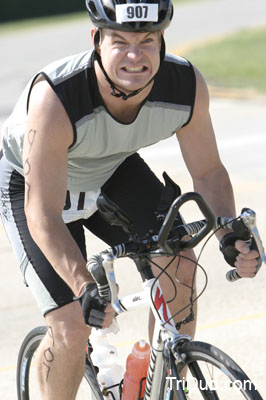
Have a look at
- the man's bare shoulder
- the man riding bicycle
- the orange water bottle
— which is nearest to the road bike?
the man riding bicycle

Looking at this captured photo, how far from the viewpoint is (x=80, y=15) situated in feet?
103

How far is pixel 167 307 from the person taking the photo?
11.6ft

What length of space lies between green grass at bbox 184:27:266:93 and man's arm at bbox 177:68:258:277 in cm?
1110

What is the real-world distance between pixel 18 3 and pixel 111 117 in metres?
29.7

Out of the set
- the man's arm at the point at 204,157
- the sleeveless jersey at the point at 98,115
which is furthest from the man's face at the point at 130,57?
the man's arm at the point at 204,157

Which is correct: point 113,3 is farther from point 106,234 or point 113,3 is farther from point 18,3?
point 18,3

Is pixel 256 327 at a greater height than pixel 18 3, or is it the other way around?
pixel 256 327

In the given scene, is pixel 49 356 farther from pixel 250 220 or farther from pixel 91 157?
pixel 250 220

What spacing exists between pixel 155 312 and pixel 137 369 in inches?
24.7

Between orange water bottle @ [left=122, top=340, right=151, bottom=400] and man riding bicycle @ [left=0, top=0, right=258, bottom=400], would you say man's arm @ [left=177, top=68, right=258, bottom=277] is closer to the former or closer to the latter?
man riding bicycle @ [left=0, top=0, right=258, bottom=400]

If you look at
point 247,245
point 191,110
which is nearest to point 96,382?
point 247,245

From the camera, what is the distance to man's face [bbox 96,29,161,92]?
368cm

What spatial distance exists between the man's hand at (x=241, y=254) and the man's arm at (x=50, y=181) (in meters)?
0.58

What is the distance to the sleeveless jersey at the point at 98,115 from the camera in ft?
12.7
